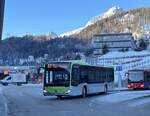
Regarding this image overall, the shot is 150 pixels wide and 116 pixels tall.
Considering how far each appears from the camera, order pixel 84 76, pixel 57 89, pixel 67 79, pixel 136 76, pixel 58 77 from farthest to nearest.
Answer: pixel 136 76
pixel 84 76
pixel 58 77
pixel 67 79
pixel 57 89

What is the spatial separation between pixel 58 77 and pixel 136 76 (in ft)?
78.3

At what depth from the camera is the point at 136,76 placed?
56125 mm

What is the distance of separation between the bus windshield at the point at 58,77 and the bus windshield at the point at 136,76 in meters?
23.1

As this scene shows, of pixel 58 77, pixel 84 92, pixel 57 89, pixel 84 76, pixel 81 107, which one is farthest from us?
pixel 84 76

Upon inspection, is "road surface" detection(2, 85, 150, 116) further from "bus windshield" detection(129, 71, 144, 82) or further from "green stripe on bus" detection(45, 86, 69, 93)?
"bus windshield" detection(129, 71, 144, 82)

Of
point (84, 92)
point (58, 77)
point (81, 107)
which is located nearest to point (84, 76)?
point (84, 92)

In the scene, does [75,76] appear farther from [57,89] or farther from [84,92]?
[84,92]

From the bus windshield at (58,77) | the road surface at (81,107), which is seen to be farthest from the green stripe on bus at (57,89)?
the road surface at (81,107)

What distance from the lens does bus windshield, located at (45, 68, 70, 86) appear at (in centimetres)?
3350

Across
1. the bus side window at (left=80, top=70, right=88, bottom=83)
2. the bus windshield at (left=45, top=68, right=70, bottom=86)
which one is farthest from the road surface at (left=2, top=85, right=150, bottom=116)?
the bus side window at (left=80, top=70, right=88, bottom=83)

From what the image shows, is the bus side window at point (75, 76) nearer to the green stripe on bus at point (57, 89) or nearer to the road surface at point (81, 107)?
the green stripe on bus at point (57, 89)

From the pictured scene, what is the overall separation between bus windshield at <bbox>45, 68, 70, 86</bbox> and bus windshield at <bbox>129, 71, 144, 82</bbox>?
2313cm

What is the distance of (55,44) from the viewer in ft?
465

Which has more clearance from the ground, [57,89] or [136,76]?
[136,76]
